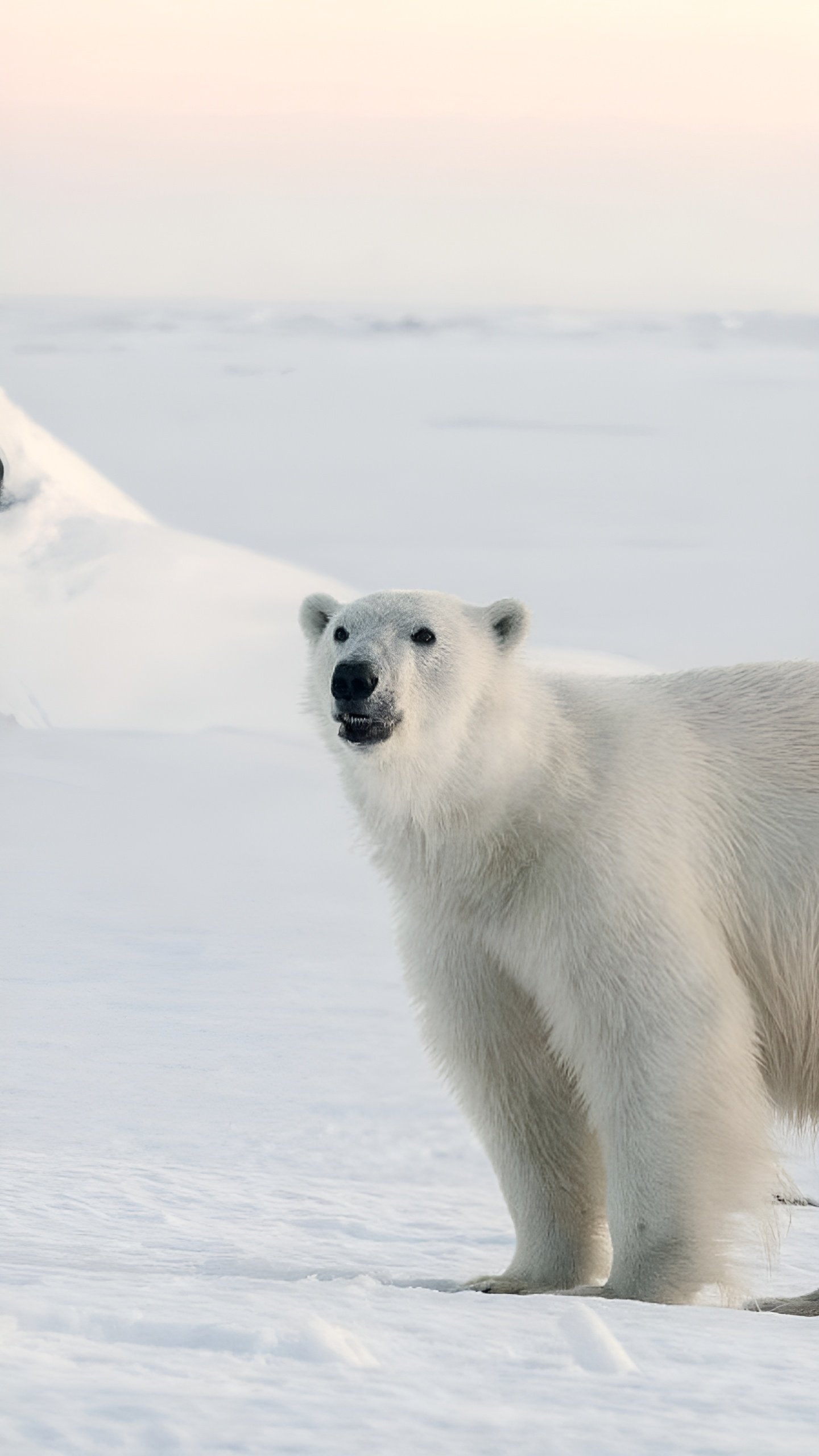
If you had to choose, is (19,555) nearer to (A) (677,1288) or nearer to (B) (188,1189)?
(B) (188,1189)

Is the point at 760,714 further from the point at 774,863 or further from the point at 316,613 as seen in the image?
the point at 316,613

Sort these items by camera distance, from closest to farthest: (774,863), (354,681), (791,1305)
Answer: (354,681)
(774,863)
(791,1305)

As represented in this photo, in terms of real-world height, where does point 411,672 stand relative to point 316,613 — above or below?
below

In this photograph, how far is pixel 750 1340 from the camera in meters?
2.34

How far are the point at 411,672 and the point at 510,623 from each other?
1.00ft

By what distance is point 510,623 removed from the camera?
3479 mm

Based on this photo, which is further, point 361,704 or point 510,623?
point 510,623

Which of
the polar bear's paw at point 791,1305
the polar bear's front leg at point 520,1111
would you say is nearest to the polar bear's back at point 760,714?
the polar bear's front leg at point 520,1111

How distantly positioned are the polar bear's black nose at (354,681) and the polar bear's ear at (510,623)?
365 millimetres

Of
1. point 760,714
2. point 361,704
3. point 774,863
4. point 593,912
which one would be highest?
point 760,714

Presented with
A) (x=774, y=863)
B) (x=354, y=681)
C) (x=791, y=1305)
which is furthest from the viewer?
(x=791, y=1305)

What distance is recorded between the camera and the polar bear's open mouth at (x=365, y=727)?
127 inches

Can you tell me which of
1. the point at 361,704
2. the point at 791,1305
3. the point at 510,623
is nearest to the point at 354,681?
the point at 361,704

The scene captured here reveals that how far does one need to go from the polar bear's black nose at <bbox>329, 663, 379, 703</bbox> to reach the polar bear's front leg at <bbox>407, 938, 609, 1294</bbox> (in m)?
0.60
